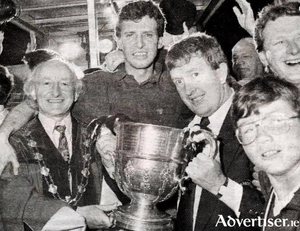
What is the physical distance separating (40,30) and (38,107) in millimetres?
296

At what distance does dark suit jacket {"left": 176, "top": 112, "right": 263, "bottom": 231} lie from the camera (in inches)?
47.0

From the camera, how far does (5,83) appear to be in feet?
4.59

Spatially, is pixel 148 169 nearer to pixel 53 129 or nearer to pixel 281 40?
pixel 53 129

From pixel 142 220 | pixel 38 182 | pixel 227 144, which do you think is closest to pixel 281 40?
pixel 227 144

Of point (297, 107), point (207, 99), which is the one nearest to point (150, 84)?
point (207, 99)

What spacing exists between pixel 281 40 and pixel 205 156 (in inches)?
20.0

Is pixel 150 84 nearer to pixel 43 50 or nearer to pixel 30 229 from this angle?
pixel 43 50

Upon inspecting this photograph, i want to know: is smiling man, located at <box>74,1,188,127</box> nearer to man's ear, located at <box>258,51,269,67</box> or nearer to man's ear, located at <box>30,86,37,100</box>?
man's ear, located at <box>30,86,37,100</box>

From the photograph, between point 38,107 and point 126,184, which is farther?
point 38,107

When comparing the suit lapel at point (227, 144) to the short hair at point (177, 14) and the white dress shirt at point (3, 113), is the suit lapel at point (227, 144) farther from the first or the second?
the white dress shirt at point (3, 113)

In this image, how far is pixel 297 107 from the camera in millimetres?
1106

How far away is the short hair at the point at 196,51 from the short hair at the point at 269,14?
14 centimetres

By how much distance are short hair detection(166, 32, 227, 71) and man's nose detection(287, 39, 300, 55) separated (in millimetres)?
223

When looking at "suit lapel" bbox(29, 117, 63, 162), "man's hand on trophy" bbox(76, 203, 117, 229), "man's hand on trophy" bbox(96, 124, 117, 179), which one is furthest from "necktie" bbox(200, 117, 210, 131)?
"suit lapel" bbox(29, 117, 63, 162)
